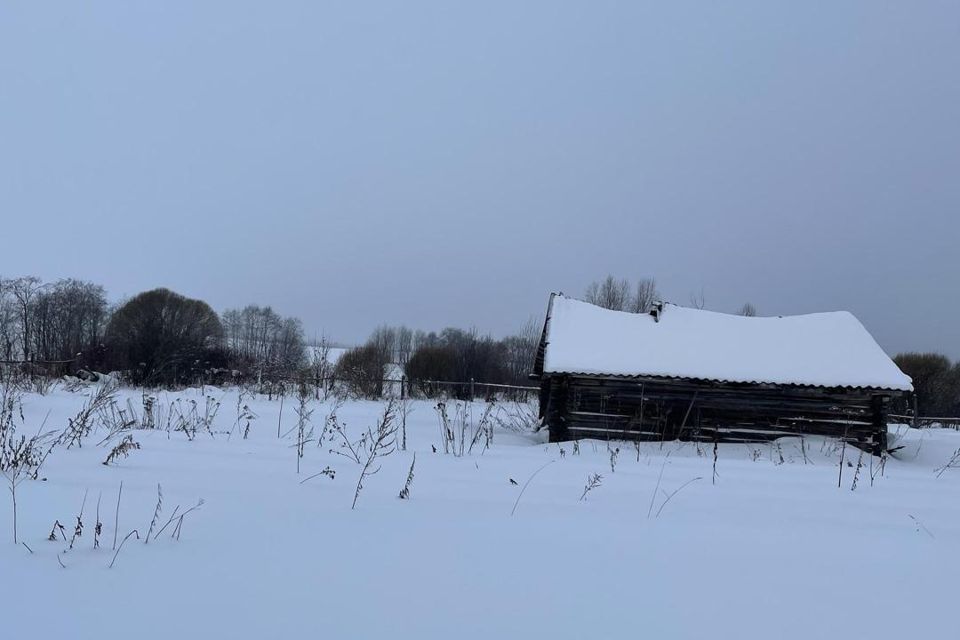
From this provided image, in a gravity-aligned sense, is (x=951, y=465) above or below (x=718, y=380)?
below

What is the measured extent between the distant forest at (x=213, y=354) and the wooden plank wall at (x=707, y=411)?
26.4 ft

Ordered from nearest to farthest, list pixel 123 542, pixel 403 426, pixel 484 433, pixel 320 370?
pixel 123 542 → pixel 403 426 → pixel 484 433 → pixel 320 370

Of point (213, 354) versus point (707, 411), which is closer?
point (707, 411)

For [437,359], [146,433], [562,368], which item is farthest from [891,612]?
[437,359]

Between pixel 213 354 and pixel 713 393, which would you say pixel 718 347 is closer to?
pixel 713 393

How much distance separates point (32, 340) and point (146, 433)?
4896 centimetres

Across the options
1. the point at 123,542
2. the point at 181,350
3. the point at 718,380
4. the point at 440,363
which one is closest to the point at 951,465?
the point at 718,380

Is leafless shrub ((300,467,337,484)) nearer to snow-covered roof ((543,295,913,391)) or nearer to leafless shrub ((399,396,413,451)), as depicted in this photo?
leafless shrub ((399,396,413,451))

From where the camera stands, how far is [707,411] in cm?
1245

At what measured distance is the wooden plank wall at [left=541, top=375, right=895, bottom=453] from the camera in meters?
12.3

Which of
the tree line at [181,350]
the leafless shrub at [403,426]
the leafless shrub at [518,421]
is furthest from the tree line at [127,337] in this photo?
the leafless shrub at [403,426]

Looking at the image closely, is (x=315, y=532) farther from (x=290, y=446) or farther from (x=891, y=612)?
(x=290, y=446)

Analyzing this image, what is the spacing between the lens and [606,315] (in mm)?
14547

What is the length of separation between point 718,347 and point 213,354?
85.2 feet
